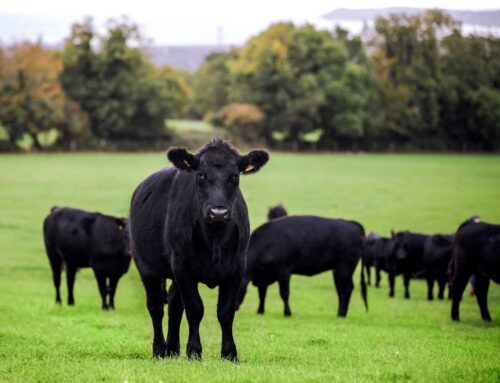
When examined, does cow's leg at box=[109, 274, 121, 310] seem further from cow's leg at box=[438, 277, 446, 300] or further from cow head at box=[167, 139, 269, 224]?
cow head at box=[167, 139, 269, 224]

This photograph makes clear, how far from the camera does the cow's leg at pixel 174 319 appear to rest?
29.6ft

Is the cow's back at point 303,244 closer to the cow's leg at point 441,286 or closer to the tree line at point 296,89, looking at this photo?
the cow's leg at point 441,286

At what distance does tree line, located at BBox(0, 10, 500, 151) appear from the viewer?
76.8 meters

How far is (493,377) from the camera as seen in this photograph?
7246mm

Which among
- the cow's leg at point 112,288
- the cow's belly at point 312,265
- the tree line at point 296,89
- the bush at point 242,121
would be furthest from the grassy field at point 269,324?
the bush at point 242,121

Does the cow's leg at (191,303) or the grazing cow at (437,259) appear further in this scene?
the grazing cow at (437,259)

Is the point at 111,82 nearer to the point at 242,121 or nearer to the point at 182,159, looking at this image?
the point at 242,121

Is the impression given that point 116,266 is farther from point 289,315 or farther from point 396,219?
point 396,219

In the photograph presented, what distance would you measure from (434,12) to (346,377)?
83.8 metres

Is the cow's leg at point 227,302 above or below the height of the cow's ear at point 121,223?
above

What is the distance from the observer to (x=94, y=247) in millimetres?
16719

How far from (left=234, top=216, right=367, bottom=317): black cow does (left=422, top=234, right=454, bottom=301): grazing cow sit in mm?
3042

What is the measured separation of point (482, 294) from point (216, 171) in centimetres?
912

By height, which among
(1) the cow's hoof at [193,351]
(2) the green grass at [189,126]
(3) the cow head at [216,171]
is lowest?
(2) the green grass at [189,126]
